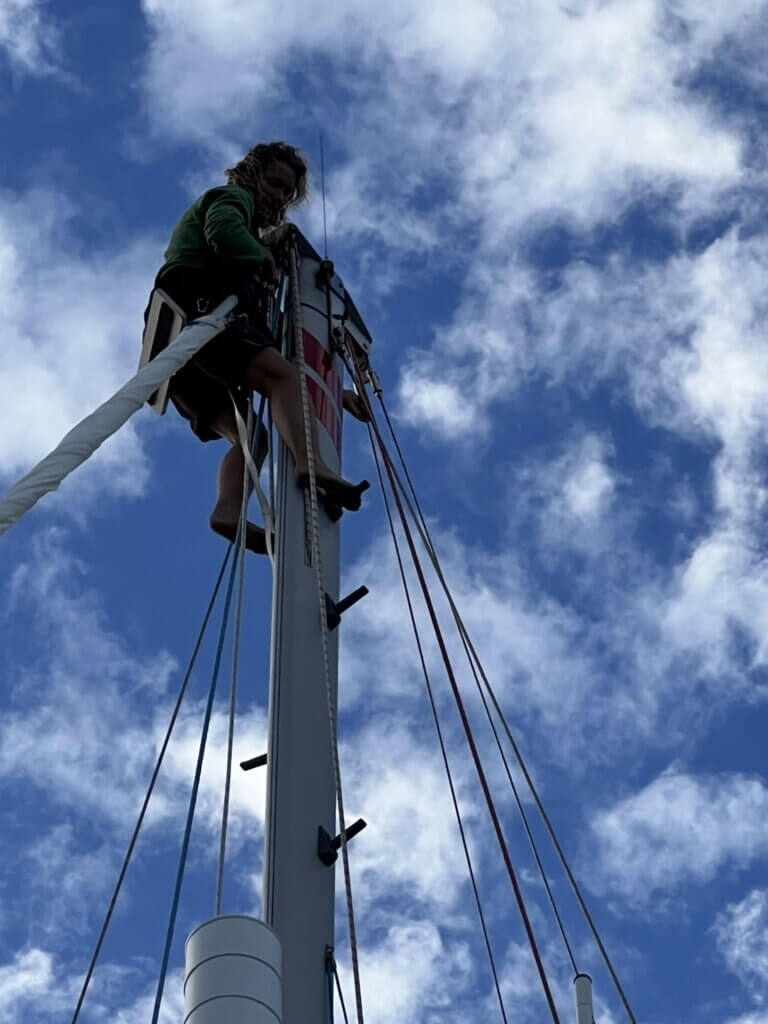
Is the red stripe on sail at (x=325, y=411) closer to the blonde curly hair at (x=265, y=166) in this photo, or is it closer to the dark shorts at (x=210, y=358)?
the dark shorts at (x=210, y=358)

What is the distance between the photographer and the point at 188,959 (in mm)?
3316

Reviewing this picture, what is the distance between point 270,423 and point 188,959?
154 inches

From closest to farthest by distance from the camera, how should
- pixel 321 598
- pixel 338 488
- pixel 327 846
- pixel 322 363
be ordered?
pixel 327 846 < pixel 321 598 < pixel 338 488 < pixel 322 363

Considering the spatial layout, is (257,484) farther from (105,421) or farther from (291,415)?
(105,421)

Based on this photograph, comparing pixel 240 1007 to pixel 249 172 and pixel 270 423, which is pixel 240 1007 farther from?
pixel 249 172

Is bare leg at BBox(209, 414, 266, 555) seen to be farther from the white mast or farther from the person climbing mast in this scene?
the white mast

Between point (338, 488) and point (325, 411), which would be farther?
point (325, 411)

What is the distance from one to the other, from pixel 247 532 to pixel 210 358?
0.86 metres

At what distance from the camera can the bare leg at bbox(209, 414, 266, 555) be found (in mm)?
7180

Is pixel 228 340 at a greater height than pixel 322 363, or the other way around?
pixel 322 363

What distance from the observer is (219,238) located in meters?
7.12

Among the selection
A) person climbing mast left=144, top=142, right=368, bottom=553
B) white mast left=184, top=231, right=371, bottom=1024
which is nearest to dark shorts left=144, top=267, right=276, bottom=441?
person climbing mast left=144, top=142, right=368, bottom=553

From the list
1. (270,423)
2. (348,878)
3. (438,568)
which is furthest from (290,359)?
(348,878)

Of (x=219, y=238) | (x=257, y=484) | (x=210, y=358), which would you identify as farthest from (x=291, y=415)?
(x=219, y=238)
